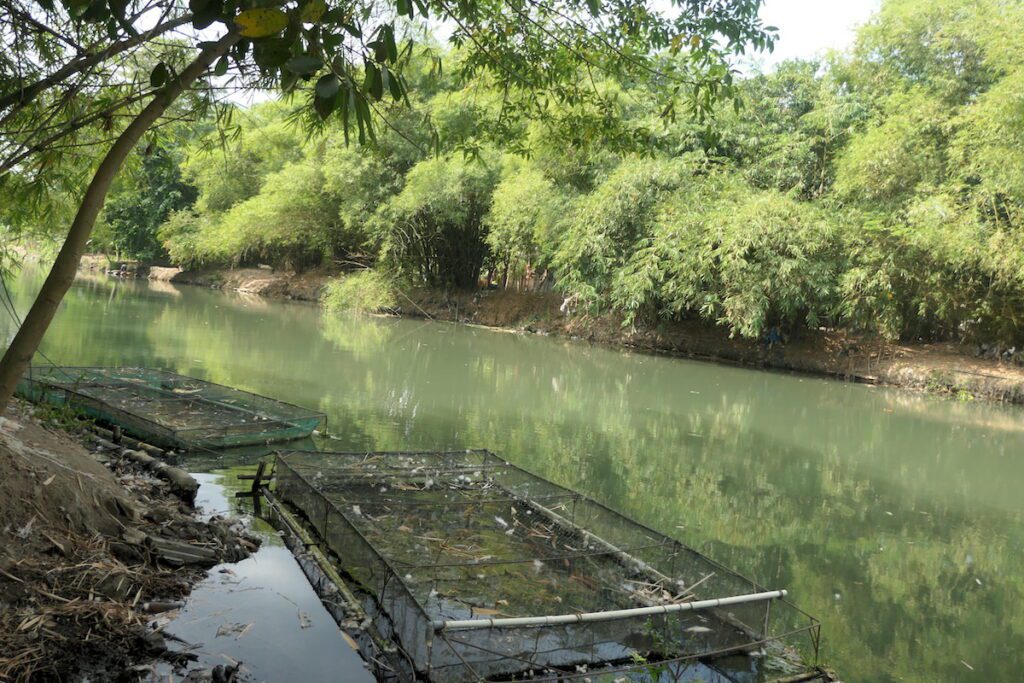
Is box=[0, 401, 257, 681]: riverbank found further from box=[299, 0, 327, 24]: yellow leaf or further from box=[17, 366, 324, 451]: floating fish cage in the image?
box=[299, 0, 327, 24]: yellow leaf

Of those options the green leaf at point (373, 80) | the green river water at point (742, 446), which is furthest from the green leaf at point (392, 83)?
the green river water at point (742, 446)

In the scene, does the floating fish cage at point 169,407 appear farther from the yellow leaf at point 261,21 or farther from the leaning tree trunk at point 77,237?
the yellow leaf at point 261,21

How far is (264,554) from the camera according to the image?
4.99 meters

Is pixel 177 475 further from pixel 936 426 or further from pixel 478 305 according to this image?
pixel 478 305

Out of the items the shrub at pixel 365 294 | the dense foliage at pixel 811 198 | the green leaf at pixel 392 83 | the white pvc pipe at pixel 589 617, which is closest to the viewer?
the green leaf at pixel 392 83

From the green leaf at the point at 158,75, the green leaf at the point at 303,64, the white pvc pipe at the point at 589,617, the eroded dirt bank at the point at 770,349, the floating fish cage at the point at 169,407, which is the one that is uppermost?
the green leaf at the point at 158,75

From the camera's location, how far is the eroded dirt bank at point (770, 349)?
1691cm

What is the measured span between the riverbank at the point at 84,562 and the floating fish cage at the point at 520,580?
Result: 80 centimetres

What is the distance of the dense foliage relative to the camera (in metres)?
16.2

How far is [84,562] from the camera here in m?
3.82

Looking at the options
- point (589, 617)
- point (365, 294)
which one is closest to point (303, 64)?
point (589, 617)

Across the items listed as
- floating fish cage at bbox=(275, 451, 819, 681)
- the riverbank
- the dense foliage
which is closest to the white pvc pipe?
floating fish cage at bbox=(275, 451, 819, 681)

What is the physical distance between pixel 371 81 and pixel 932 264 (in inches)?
679

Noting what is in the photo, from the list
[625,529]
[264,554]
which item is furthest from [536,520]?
[264,554]
